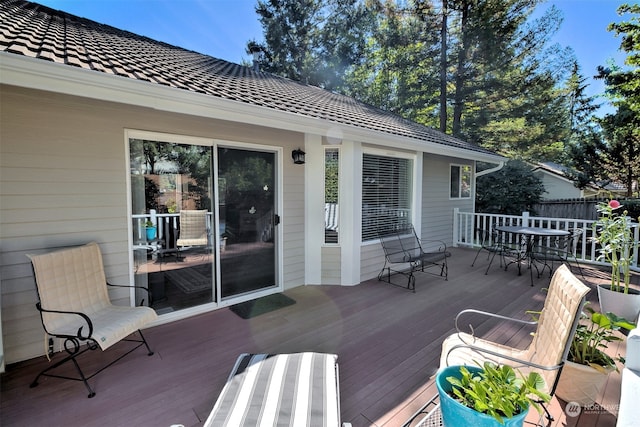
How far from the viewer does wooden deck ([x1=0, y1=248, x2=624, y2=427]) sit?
2.09m

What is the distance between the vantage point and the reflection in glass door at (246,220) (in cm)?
397

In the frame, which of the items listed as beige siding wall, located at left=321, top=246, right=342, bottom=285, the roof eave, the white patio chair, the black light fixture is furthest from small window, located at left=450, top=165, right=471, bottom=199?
the white patio chair

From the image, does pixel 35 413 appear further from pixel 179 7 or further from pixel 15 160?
pixel 179 7

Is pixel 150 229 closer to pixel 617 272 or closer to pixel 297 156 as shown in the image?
pixel 297 156

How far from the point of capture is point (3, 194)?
260 cm

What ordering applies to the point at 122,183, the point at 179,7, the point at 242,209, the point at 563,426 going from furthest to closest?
the point at 179,7 → the point at 242,209 → the point at 122,183 → the point at 563,426

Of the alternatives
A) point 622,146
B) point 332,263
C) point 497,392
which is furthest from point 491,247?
point 622,146

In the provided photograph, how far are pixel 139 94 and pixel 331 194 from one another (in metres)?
3.01

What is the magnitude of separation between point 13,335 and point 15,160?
5.16ft

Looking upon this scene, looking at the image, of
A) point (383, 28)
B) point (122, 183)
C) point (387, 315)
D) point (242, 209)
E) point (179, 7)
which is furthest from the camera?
point (383, 28)

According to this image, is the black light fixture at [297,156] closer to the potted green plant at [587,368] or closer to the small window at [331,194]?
A: the small window at [331,194]

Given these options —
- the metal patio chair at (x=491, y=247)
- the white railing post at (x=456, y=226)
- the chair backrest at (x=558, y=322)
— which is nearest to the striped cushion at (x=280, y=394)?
the chair backrest at (x=558, y=322)

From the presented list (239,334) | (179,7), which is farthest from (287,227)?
(179,7)

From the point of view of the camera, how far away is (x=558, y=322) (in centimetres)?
184
